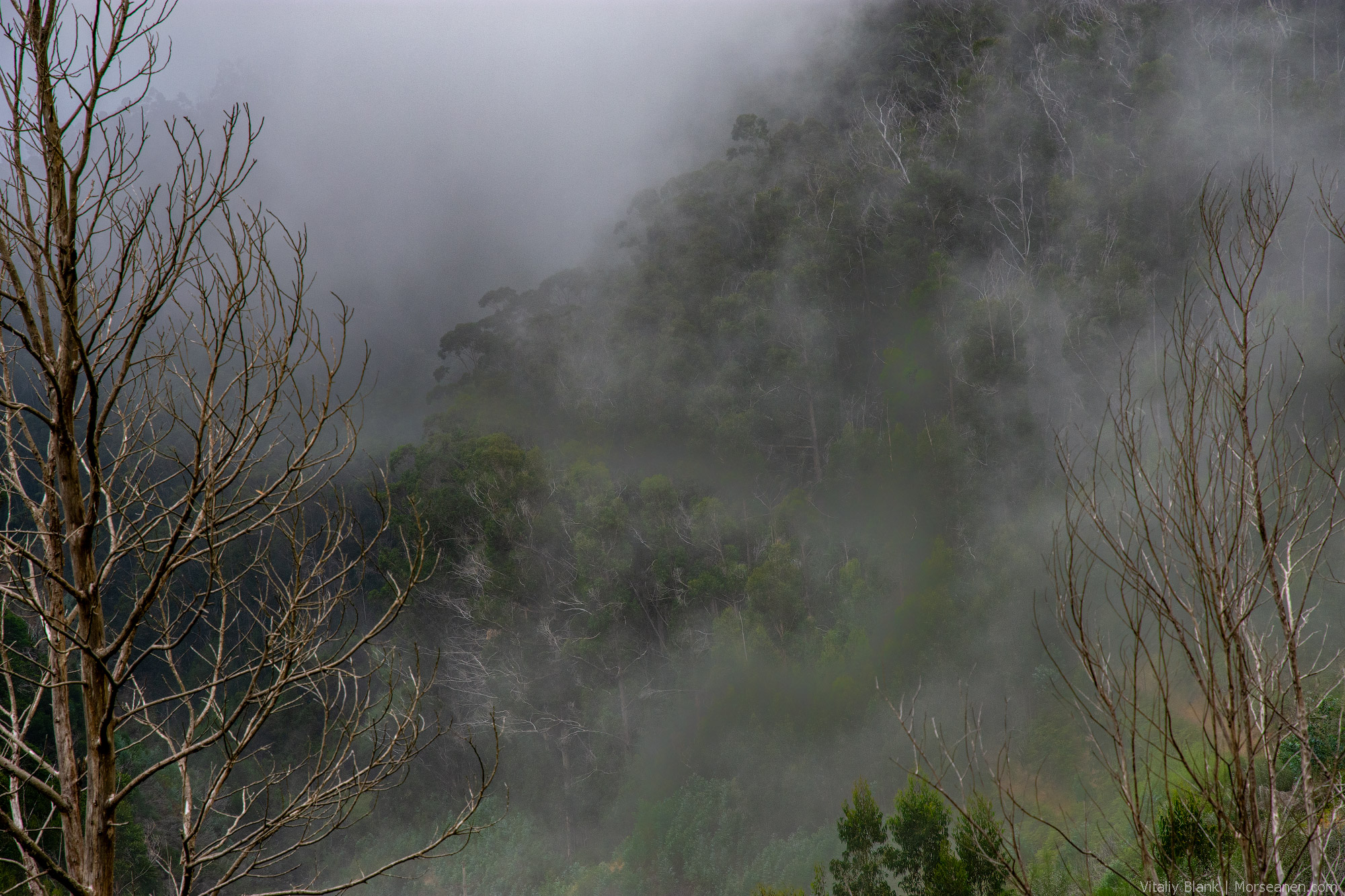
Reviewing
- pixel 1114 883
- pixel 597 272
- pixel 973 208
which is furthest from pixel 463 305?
pixel 1114 883

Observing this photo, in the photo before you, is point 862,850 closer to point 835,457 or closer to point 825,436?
point 835,457

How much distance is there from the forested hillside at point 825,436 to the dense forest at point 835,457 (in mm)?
68

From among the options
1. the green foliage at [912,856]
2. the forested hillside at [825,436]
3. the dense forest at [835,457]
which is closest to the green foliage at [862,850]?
the green foliage at [912,856]

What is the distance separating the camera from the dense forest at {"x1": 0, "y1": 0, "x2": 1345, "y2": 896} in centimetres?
1395

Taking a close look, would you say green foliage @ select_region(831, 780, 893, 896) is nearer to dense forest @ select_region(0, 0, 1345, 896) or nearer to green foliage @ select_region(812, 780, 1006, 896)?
green foliage @ select_region(812, 780, 1006, 896)

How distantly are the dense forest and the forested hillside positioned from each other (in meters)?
0.07

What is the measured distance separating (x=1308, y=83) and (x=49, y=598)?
19763 mm

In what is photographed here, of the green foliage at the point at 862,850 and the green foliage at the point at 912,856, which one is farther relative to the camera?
the green foliage at the point at 862,850

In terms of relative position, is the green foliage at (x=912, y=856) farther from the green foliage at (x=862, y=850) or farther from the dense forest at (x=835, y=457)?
the dense forest at (x=835, y=457)

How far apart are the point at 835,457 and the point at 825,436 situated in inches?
40.8

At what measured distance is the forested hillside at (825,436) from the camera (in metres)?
14.7

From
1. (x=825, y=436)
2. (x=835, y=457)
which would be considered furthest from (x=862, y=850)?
(x=825, y=436)

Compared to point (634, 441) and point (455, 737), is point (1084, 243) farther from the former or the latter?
point (455, 737)

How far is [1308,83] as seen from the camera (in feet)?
49.8
